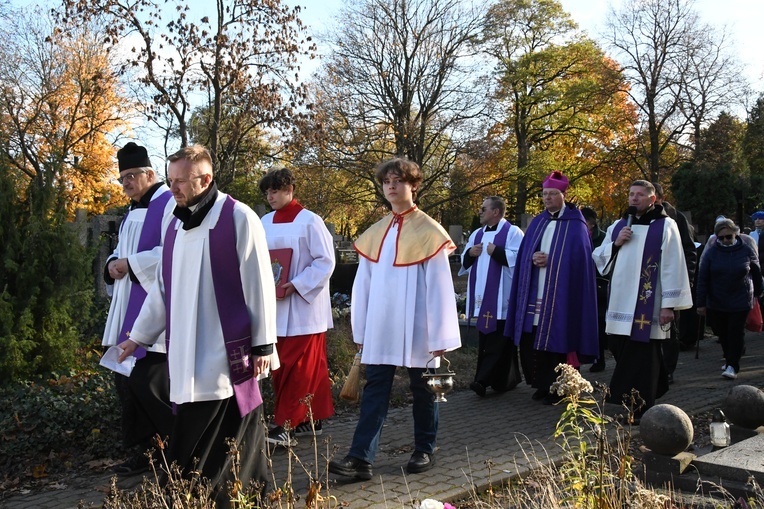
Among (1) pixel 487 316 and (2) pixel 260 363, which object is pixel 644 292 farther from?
(2) pixel 260 363

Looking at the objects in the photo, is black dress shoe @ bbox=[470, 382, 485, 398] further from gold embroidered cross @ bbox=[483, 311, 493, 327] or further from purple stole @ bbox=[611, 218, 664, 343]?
purple stole @ bbox=[611, 218, 664, 343]

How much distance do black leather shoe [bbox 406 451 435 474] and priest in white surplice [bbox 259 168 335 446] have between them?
1105 mm

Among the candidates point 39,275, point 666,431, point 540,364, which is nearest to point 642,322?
point 540,364

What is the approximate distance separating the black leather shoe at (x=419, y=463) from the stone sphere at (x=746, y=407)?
2368 mm

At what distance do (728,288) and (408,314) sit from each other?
6.02 meters

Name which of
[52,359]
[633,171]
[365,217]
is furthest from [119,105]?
[52,359]

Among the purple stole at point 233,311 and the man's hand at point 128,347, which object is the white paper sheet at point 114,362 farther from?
the purple stole at point 233,311

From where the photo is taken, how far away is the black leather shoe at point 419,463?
5383mm

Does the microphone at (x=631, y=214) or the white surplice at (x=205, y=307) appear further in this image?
the microphone at (x=631, y=214)

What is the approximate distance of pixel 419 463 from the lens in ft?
17.7

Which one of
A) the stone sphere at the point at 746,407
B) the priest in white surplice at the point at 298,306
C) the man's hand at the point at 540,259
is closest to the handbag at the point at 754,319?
the man's hand at the point at 540,259

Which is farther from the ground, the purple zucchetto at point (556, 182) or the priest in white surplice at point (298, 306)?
the purple zucchetto at point (556, 182)

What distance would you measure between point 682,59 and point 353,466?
30931 mm

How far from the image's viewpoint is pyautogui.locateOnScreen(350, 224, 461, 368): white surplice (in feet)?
17.4
